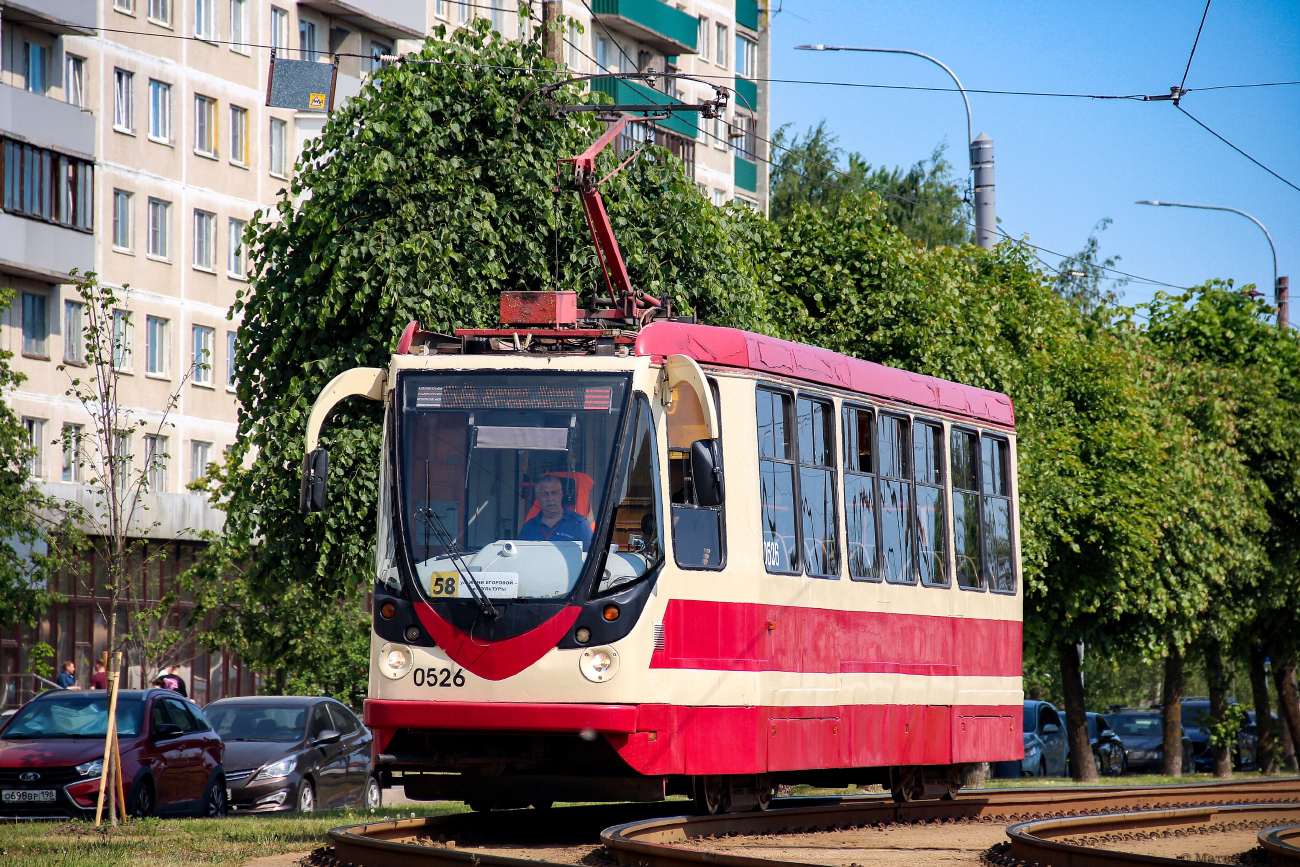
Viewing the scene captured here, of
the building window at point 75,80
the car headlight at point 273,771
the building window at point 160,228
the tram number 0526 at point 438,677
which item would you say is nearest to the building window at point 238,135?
the building window at point 160,228

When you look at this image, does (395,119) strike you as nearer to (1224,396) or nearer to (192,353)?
(1224,396)

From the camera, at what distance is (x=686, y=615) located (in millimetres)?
13359

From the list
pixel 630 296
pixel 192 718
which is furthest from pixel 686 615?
pixel 192 718

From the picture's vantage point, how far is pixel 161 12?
4872 centimetres

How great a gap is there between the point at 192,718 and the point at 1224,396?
25.6 metres

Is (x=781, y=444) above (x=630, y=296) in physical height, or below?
below

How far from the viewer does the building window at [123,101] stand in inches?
1860

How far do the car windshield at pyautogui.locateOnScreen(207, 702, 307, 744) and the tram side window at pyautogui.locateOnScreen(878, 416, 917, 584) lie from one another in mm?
9032

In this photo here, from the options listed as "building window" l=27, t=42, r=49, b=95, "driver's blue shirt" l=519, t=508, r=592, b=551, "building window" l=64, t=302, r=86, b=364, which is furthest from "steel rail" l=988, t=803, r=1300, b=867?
"building window" l=27, t=42, r=49, b=95

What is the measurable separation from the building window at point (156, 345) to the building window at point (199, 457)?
2063 millimetres

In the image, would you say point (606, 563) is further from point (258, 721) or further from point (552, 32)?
point (258, 721)

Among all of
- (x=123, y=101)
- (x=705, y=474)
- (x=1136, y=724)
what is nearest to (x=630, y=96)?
(x=123, y=101)

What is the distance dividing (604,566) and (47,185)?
33503mm

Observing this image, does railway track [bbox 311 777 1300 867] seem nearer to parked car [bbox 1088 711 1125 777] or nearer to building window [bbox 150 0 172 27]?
parked car [bbox 1088 711 1125 777]
